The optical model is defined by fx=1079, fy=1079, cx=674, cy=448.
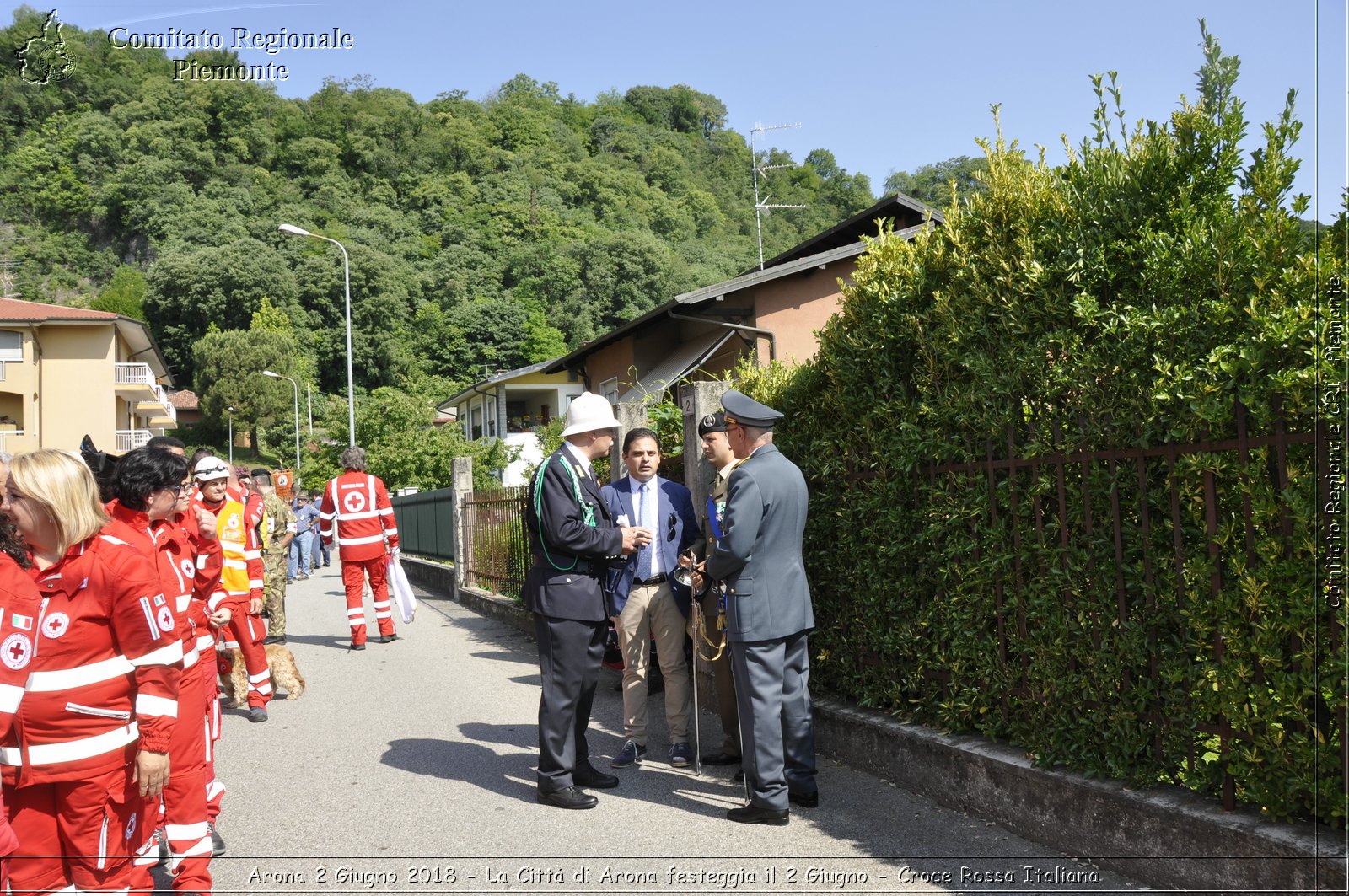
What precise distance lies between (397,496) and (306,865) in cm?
2258

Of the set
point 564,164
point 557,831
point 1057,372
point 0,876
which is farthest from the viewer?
point 564,164

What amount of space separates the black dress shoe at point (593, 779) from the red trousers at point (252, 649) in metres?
3.19

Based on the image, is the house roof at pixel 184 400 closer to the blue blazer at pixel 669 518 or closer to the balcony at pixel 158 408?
the balcony at pixel 158 408

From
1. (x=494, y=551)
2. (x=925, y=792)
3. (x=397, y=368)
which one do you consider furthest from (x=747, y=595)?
(x=397, y=368)

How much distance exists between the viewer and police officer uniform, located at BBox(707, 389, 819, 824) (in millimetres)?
5340

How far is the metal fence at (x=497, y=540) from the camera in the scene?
1403 centimetres

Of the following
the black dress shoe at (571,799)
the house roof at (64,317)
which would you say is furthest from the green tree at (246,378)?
the black dress shoe at (571,799)

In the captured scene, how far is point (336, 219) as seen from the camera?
95.8m

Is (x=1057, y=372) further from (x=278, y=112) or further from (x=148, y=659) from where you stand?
(x=278, y=112)

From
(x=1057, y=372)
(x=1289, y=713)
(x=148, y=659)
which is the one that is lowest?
(x=1289, y=713)

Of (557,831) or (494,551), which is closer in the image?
(557,831)

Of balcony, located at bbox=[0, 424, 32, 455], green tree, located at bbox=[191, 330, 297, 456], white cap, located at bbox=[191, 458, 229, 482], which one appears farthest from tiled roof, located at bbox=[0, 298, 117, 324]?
white cap, located at bbox=[191, 458, 229, 482]

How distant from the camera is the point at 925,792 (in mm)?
5547

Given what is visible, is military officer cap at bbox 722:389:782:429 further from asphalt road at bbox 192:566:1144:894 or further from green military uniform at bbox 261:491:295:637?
green military uniform at bbox 261:491:295:637
